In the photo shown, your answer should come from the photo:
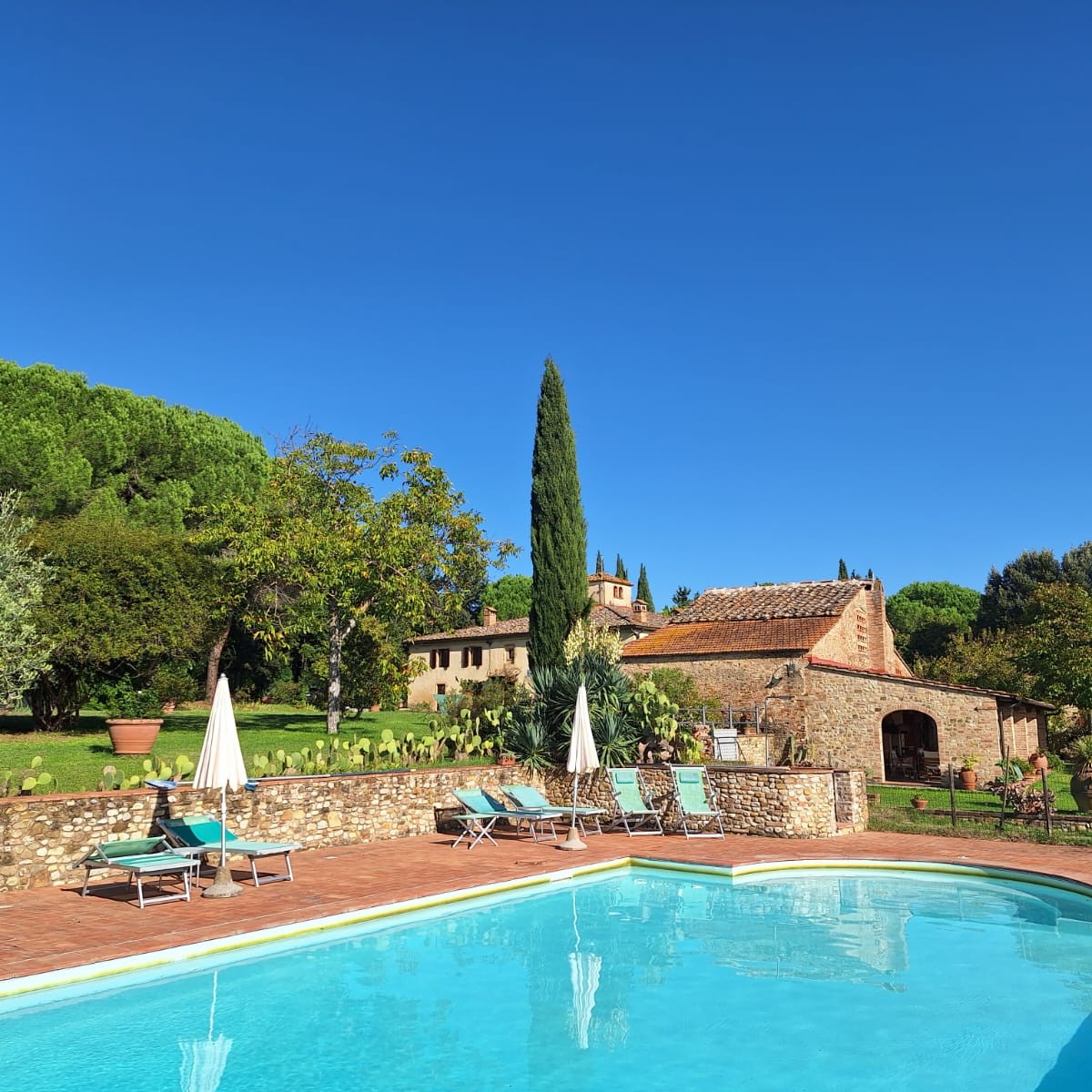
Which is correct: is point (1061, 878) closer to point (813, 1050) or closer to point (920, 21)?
point (813, 1050)

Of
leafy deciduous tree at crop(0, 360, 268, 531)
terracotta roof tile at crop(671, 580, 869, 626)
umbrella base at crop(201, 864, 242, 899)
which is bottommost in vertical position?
umbrella base at crop(201, 864, 242, 899)

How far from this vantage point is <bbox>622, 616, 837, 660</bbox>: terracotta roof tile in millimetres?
25688

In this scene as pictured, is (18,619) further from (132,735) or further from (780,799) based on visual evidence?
(780,799)

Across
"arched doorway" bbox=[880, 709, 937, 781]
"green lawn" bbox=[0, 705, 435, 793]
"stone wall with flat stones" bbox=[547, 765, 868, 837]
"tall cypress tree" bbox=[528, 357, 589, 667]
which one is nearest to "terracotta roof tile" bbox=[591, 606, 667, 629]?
"arched doorway" bbox=[880, 709, 937, 781]

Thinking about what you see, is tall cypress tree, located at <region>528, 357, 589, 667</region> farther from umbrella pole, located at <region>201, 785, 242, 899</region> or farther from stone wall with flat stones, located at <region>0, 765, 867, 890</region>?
umbrella pole, located at <region>201, 785, 242, 899</region>

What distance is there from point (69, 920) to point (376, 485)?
17.0 m

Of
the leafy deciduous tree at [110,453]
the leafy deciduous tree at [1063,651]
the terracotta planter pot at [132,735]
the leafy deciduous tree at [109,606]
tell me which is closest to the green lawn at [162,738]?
the terracotta planter pot at [132,735]

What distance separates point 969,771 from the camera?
2248 centimetres

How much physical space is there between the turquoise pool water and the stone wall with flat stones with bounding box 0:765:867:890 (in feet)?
12.6

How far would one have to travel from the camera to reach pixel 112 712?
27453 mm

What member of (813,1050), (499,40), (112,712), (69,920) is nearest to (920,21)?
(499,40)

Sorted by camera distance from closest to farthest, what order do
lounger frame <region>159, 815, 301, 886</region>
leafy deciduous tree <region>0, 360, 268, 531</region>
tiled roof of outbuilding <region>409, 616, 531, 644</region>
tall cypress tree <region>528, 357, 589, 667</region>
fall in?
1. lounger frame <region>159, 815, 301, 886</region>
2. tall cypress tree <region>528, 357, 589, 667</region>
3. leafy deciduous tree <region>0, 360, 268, 531</region>
4. tiled roof of outbuilding <region>409, 616, 531, 644</region>

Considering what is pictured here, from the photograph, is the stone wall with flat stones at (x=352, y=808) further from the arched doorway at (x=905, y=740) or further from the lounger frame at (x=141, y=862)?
the arched doorway at (x=905, y=740)

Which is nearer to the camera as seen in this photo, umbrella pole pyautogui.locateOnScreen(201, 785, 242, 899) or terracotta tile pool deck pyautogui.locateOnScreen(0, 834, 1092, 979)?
terracotta tile pool deck pyautogui.locateOnScreen(0, 834, 1092, 979)
